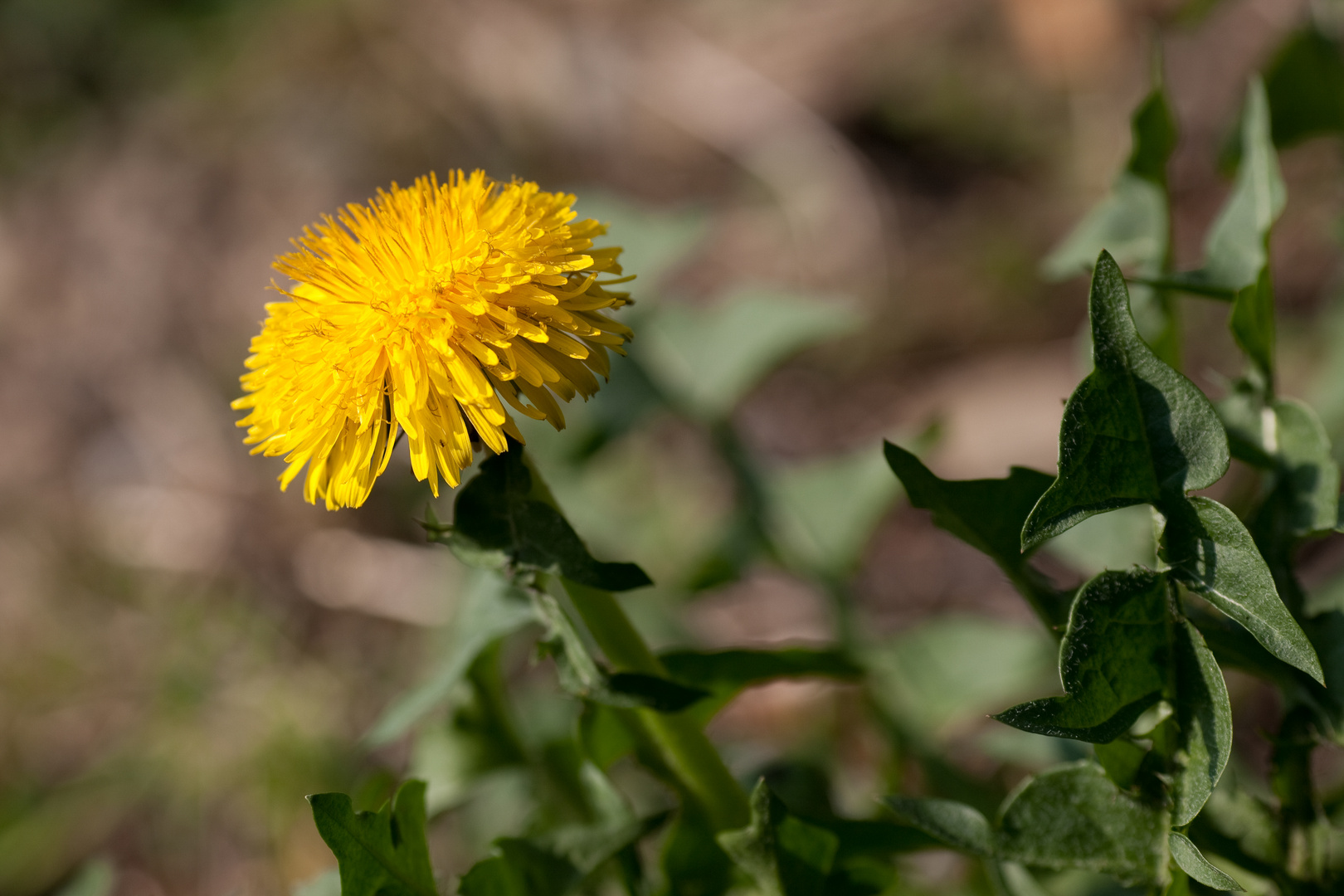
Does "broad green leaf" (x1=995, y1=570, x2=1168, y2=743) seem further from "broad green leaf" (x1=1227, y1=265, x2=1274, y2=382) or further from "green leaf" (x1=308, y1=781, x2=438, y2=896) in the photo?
"green leaf" (x1=308, y1=781, x2=438, y2=896)

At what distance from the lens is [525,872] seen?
1496mm

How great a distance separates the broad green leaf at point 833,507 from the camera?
95.0 inches

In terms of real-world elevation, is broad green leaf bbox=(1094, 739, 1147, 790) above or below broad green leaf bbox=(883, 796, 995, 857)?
below

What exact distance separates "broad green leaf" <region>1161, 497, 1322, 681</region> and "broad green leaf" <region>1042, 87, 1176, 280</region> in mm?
554

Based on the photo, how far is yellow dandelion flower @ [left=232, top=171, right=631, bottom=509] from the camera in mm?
1217

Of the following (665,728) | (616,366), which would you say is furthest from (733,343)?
(665,728)

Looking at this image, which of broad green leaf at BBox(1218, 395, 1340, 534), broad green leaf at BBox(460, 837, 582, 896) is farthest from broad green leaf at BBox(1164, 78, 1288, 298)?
broad green leaf at BBox(460, 837, 582, 896)

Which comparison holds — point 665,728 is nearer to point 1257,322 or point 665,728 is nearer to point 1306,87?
point 1257,322

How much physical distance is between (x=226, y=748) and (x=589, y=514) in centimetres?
134

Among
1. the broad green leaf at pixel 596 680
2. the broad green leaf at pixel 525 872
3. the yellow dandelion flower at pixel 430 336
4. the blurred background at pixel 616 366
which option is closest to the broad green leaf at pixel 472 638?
the blurred background at pixel 616 366

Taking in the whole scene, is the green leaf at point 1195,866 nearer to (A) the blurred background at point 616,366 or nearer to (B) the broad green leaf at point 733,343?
(A) the blurred background at point 616,366

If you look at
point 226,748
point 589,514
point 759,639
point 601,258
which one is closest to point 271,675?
point 226,748

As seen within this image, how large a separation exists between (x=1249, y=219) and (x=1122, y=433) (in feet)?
2.05

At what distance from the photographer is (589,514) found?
9.77ft
